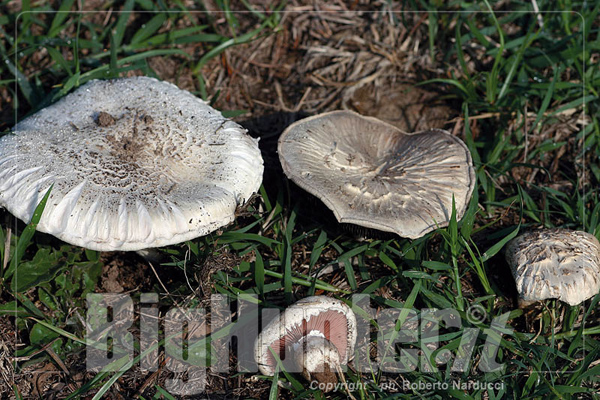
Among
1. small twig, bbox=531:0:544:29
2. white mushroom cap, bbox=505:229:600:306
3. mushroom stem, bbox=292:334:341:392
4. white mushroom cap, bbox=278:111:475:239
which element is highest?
small twig, bbox=531:0:544:29

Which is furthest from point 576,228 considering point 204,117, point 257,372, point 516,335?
point 204,117

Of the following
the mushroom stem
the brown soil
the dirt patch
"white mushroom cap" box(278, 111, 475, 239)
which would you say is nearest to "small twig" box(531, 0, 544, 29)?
the brown soil

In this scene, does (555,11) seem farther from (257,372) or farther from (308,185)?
(257,372)

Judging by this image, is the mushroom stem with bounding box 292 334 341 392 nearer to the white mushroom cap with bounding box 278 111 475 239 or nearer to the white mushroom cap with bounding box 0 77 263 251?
the white mushroom cap with bounding box 278 111 475 239

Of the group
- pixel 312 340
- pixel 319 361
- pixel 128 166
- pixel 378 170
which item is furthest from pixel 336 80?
pixel 319 361

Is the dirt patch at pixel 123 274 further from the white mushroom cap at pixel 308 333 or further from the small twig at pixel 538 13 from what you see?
the small twig at pixel 538 13

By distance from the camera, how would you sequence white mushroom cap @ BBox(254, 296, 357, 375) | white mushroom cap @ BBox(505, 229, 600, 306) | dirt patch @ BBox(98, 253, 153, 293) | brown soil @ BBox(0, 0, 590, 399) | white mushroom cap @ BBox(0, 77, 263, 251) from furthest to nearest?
brown soil @ BBox(0, 0, 590, 399), dirt patch @ BBox(98, 253, 153, 293), white mushroom cap @ BBox(505, 229, 600, 306), white mushroom cap @ BBox(254, 296, 357, 375), white mushroom cap @ BBox(0, 77, 263, 251)

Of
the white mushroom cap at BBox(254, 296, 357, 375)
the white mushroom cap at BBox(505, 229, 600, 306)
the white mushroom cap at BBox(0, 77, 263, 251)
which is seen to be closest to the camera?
the white mushroom cap at BBox(0, 77, 263, 251)
